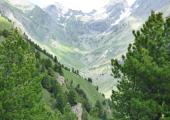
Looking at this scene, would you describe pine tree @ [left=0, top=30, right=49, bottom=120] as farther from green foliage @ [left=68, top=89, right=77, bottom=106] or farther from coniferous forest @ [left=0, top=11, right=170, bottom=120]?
green foliage @ [left=68, top=89, right=77, bottom=106]

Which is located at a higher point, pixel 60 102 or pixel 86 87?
pixel 86 87

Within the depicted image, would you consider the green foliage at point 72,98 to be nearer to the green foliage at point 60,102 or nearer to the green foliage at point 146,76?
the green foliage at point 60,102

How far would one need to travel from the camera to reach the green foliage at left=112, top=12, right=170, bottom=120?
33.5m

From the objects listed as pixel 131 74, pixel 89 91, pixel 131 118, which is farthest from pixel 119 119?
pixel 89 91

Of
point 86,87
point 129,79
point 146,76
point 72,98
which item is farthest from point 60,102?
point 86,87

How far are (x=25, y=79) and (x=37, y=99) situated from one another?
266cm

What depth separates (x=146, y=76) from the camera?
113 feet

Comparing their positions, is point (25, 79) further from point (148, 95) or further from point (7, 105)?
point (148, 95)

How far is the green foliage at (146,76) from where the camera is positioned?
33.5 metres

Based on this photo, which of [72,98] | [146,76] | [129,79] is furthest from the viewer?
[72,98]

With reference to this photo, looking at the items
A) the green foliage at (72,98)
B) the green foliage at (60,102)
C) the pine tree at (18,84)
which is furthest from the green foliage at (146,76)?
the green foliage at (72,98)

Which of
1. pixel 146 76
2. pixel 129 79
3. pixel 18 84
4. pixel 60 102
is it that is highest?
pixel 60 102

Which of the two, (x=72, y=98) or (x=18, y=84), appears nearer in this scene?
(x=18, y=84)

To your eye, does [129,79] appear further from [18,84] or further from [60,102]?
[60,102]
